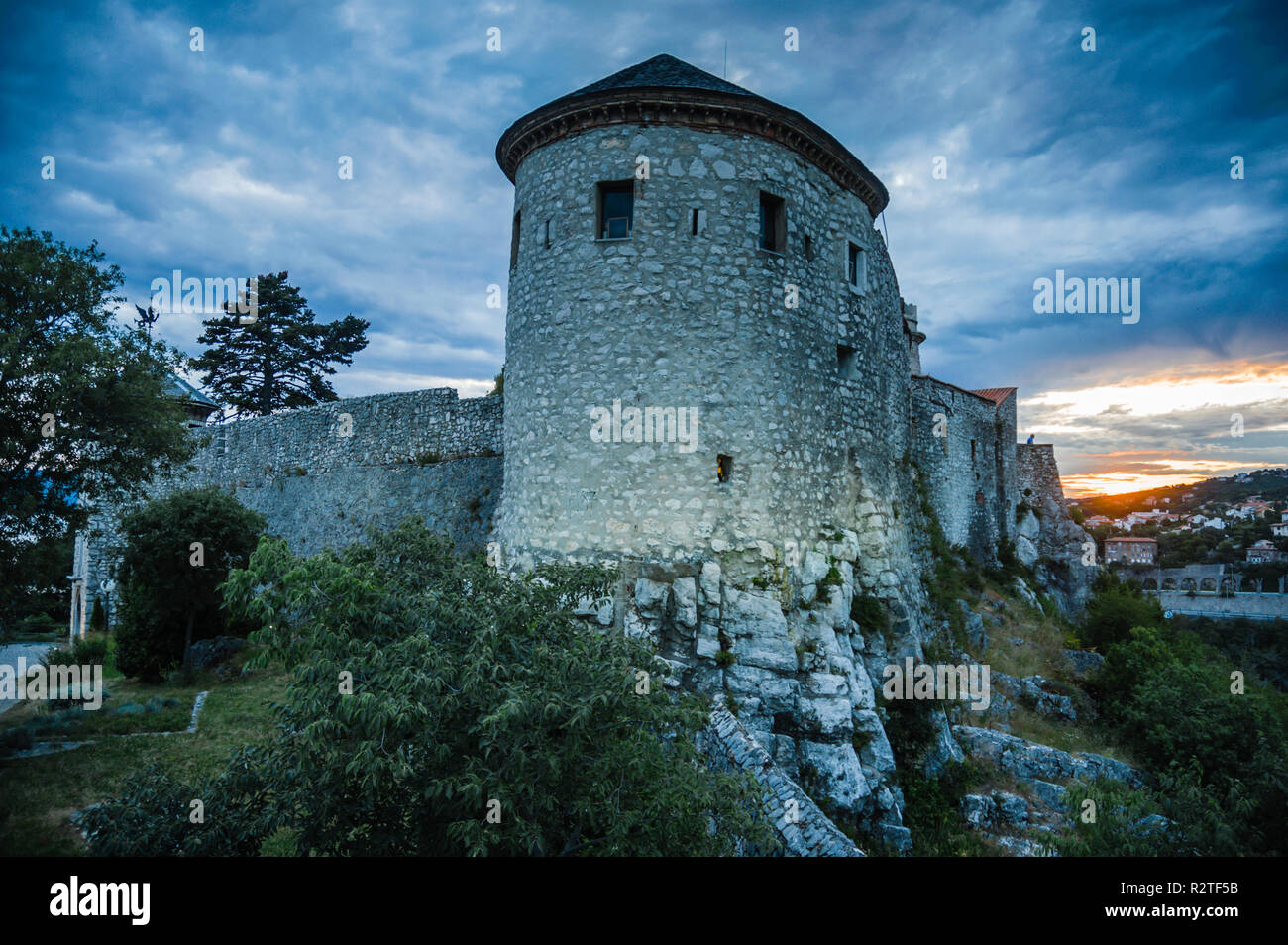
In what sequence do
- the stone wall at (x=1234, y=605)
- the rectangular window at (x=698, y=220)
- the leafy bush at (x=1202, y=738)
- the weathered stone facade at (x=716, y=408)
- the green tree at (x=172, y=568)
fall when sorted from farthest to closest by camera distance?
the stone wall at (x=1234, y=605), the green tree at (x=172, y=568), the rectangular window at (x=698, y=220), the weathered stone facade at (x=716, y=408), the leafy bush at (x=1202, y=738)

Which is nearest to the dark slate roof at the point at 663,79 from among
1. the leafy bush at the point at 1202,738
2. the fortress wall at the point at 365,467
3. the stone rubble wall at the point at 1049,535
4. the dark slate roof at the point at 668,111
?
the dark slate roof at the point at 668,111

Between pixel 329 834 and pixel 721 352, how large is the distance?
8778mm

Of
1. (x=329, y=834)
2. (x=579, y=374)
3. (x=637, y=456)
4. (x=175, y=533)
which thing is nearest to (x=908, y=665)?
(x=637, y=456)

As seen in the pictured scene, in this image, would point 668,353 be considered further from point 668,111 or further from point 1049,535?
point 1049,535

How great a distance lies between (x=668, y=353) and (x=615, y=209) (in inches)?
115

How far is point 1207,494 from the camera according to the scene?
54125 mm

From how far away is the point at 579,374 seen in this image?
11695 mm

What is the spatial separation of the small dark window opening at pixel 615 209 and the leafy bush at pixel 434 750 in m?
7.85

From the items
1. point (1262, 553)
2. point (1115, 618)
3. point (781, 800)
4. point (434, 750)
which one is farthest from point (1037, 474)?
point (434, 750)

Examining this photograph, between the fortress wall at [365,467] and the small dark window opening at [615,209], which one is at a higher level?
the small dark window opening at [615,209]

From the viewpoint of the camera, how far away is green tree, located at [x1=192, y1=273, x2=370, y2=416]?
3481cm

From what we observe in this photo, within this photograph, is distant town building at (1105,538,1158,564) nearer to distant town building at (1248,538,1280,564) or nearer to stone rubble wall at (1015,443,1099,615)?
distant town building at (1248,538,1280,564)

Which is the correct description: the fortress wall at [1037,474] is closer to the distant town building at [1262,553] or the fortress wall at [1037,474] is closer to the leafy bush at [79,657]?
the distant town building at [1262,553]

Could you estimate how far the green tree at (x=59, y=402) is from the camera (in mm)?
10836
